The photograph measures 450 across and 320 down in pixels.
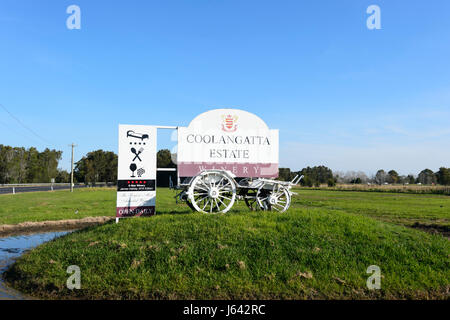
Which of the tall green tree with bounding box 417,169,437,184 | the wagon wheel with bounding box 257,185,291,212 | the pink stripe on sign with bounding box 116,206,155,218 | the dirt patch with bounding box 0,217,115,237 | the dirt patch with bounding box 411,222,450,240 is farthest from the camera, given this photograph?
the tall green tree with bounding box 417,169,437,184

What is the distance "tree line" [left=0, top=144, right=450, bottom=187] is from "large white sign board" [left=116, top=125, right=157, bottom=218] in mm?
38436

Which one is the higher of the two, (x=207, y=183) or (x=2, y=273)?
(x=207, y=183)

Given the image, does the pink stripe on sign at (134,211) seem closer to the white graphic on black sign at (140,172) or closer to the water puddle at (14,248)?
the white graphic on black sign at (140,172)

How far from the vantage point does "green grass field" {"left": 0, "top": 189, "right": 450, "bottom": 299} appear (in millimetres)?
6590

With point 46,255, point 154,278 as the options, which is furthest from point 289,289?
point 46,255

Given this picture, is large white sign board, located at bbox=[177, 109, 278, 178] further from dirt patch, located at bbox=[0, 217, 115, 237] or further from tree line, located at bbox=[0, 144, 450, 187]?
tree line, located at bbox=[0, 144, 450, 187]

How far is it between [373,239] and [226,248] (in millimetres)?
4210

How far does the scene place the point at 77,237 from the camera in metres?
10.2

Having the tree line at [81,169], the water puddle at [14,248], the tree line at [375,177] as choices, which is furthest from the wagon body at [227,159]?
the tree line at [375,177]

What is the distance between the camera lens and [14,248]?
1071 cm

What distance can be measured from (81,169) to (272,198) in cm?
6293

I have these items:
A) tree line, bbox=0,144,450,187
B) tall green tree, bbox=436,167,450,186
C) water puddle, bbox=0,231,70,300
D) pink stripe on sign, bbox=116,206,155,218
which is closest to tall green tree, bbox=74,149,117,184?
tree line, bbox=0,144,450,187
